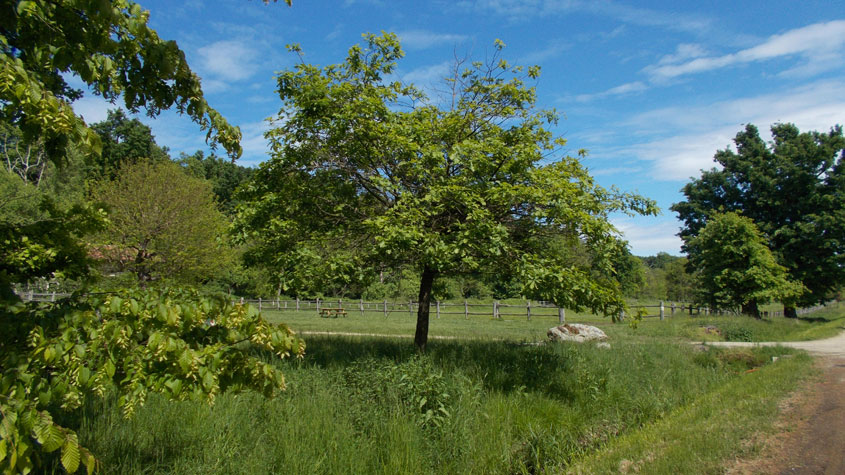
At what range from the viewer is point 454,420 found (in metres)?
6.68

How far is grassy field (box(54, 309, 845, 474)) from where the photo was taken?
5.14 metres

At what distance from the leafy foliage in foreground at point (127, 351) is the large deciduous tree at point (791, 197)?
33.8 metres

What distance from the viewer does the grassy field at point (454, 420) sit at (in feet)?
16.9

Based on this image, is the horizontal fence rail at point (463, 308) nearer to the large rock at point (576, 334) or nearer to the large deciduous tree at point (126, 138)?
the large rock at point (576, 334)

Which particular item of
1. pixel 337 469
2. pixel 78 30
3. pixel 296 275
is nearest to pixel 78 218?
pixel 78 30

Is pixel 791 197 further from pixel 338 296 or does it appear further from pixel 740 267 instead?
pixel 338 296

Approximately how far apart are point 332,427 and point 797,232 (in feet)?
120

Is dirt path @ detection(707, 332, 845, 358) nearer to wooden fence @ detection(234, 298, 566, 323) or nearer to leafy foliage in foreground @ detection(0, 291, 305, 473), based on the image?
wooden fence @ detection(234, 298, 566, 323)

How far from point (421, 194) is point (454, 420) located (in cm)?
370

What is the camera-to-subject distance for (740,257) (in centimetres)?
2523

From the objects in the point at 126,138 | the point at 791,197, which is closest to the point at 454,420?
the point at 791,197

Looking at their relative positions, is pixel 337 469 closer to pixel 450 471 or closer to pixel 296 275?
pixel 450 471

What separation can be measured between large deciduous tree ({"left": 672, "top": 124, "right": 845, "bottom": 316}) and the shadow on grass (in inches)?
1015

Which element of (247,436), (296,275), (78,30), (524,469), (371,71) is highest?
(371,71)
